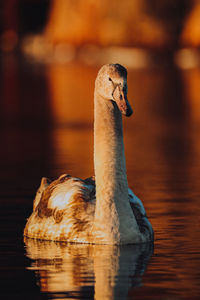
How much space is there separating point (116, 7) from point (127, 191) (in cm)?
5328

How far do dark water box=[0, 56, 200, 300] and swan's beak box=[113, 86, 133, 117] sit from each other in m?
1.39

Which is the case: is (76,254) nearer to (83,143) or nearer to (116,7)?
(83,143)

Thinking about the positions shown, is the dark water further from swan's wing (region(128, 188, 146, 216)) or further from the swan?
swan's wing (region(128, 188, 146, 216))

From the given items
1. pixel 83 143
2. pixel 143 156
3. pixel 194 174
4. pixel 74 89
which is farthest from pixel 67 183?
pixel 74 89

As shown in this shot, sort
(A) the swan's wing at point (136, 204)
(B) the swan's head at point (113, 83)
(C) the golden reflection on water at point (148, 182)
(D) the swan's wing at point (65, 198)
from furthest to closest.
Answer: (A) the swan's wing at point (136, 204) → (D) the swan's wing at point (65, 198) → (B) the swan's head at point (113, 83) → (C) the golden reflection on water at point (148, 182)

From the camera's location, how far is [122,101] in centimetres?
1031

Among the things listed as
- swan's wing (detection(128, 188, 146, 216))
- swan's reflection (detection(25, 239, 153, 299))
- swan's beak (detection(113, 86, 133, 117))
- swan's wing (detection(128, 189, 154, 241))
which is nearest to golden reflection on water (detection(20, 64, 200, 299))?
swan's reflection (detection(25, 239, 153, 299))

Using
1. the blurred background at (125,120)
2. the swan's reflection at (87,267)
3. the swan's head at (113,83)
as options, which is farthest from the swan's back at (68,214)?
the swan's head at (113,83)

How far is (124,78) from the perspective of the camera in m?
10.6

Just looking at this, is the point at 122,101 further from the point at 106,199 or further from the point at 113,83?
the point at 106,199

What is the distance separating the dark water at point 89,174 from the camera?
923 centimetres

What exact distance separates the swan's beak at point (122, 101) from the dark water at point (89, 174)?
Answer: 1.39m

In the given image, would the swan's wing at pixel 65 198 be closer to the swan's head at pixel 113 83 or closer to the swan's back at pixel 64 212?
the swan's back at pixel 64 212

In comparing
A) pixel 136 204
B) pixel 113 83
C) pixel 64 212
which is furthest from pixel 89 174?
pixel 113 83
